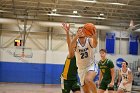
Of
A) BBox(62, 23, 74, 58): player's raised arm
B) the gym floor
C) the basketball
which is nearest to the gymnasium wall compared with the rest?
the gym floor

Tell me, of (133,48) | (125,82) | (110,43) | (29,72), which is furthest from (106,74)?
(133,48)

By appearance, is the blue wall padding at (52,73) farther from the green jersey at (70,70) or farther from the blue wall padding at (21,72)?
the green jersey at (70,70)

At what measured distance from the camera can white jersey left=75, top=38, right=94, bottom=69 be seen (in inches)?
240

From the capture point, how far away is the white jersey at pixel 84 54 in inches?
240

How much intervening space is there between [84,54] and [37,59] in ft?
65.4

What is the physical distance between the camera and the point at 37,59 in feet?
84.5

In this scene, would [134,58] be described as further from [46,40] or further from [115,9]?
[46,40]

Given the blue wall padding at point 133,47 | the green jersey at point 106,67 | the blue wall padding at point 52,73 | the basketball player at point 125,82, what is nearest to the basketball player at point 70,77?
the green jersey at point 106,67

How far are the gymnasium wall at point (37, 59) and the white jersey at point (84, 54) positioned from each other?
19.5 m

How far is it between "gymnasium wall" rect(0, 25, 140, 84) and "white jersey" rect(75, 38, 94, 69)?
1951cm

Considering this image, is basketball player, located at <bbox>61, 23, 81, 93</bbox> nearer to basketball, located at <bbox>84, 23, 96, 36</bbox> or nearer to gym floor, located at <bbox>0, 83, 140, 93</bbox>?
basketball, located at <bbox>84, 23, 96, 36</bbox>

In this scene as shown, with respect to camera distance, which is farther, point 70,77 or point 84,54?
point 84,54

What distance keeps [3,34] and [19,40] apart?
2.38 metres

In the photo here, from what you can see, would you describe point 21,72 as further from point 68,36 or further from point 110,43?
point 68,36
